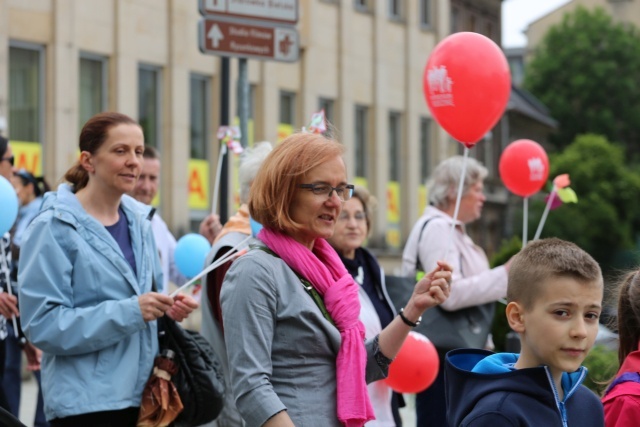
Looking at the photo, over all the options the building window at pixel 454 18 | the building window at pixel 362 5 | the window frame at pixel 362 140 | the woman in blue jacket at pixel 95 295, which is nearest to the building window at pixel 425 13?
the building window at pixel 362 5

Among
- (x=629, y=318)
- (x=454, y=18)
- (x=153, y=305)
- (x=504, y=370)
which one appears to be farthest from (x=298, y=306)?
(x=454, y=18)

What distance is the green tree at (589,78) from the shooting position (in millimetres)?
58656

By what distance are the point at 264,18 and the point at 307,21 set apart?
19671mm

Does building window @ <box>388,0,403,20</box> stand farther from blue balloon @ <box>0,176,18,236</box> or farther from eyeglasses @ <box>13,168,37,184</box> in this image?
blue balloon @ <box>0,176,18,236</box>

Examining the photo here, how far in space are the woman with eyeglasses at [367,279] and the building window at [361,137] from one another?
2403cm

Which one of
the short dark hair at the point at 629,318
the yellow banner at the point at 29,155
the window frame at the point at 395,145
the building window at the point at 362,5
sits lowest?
the short dark hair at the point at 629,318

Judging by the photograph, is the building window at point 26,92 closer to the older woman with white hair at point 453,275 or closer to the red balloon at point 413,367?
the older woman with white hair at point 453,275

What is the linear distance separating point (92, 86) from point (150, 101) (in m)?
1.63

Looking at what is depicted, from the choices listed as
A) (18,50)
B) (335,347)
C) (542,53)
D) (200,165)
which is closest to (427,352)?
(335,347)

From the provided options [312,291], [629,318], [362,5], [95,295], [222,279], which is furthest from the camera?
[362,5]

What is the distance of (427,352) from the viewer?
689cm

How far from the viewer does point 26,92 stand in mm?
20328

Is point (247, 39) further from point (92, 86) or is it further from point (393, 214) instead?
point (393, 214)

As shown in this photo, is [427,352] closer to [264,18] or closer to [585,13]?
[264,18]
